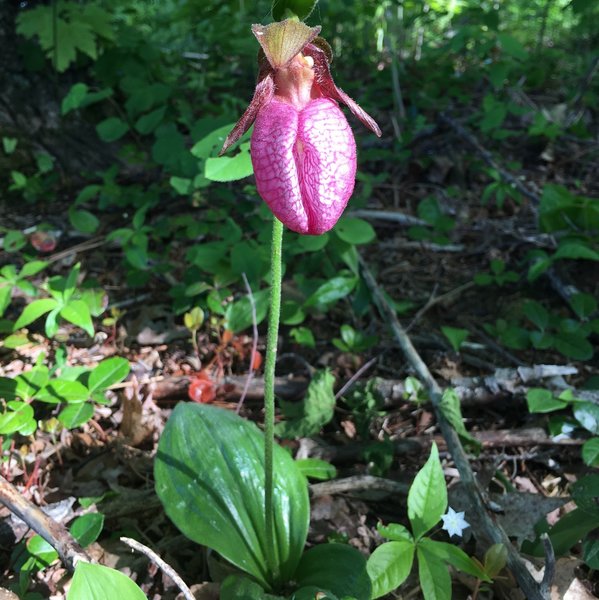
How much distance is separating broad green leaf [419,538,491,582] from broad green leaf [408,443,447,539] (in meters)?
0.04

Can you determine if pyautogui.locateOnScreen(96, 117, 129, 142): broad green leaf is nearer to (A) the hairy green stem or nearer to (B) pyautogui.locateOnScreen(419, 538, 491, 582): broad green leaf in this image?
(A) the hairy green stem

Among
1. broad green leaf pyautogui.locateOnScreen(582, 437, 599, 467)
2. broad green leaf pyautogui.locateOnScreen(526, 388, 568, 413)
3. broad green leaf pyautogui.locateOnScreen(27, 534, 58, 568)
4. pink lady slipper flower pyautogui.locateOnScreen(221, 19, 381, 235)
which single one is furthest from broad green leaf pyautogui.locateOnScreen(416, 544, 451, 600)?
broad green leaf pyautogui.locateOnScreen(27, 534, 58, 568)

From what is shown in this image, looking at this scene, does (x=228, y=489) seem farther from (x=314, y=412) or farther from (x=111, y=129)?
(x=111, y=129)

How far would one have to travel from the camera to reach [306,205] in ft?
3.02

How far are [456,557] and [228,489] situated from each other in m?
0.60

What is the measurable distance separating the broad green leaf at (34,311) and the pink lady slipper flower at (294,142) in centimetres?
123

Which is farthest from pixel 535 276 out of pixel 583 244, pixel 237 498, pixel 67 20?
pixel 67 20

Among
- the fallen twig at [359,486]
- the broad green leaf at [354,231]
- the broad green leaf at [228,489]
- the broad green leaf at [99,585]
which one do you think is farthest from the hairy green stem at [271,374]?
the broad green leaf at [354,231]

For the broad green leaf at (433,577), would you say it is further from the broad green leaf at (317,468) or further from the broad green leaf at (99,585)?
the broad green leaf at (99,585)

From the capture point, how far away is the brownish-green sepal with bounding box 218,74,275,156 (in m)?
0.96

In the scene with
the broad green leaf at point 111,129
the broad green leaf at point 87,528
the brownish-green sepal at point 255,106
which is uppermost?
the brownish-green sepal at point 255,106

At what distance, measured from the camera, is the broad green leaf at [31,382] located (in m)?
1.58

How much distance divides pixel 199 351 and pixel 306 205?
146 cm

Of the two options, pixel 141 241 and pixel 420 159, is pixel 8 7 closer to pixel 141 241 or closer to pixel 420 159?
pixel 141 241
